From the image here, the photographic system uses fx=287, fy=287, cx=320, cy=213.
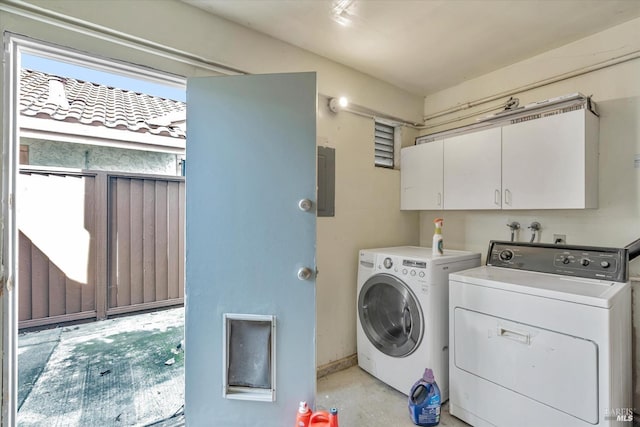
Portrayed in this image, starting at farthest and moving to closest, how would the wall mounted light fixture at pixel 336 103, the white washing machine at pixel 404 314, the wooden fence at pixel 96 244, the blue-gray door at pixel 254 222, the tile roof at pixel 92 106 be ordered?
the wooden fence at pixel 96 244 → the tile roof at pixel 92 106 → the wall mounted light fixture at pixel 336 103 → the white washing machine at pixel 404 314 → the blue-gray door at pixel 254 222

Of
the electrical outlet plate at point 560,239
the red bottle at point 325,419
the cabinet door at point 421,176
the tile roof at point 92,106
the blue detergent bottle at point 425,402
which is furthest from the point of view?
the tile roof at point 92,106

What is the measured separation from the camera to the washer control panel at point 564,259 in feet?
5.30

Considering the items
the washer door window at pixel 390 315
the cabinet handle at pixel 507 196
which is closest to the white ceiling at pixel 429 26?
the cabinet handle at pixel 507 196

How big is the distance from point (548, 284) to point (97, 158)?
4.71 m

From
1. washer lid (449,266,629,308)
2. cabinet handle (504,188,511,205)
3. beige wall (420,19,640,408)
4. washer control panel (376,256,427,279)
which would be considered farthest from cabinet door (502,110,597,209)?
washer control panel (376,256,427,279)

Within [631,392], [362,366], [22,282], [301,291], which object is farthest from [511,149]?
[22,282]

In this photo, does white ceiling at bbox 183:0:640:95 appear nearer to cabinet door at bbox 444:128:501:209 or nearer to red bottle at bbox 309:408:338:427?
cabinet door at bbox 444:128:501:209

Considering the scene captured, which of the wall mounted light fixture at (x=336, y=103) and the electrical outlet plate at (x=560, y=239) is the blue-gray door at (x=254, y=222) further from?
the electrical outlet plate at (x=560, y=239)

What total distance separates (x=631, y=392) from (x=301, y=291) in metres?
2.02

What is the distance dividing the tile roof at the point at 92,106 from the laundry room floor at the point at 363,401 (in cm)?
296

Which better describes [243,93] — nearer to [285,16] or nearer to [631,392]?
[285,16]

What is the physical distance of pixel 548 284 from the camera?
5.07 ft

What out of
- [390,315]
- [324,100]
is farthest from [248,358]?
[324,100]

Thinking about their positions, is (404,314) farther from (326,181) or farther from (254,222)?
(254,222)
